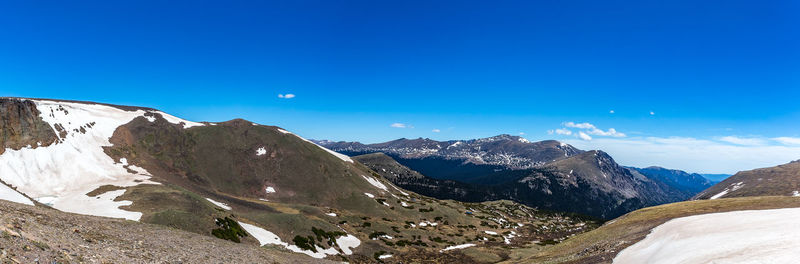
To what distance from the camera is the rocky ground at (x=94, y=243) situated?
1688cm

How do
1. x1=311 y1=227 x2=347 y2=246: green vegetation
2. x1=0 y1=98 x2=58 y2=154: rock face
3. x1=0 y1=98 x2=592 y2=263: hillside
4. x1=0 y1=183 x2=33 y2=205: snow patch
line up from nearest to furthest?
x1=0 y1=183 x2=33 y2=205: snow patch < x1=0 y1=98 x2=592 y2=263: hillside < x1=311 y1=227 x2=347 y2=246: green vegetation < x1=0 y1=98 x2=58 y2=154: rock face

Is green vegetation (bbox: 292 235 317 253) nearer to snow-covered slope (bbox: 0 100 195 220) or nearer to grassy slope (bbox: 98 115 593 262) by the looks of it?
grassy slope (bbox: 98 115 593 262)

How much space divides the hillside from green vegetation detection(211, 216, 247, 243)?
0.20 m

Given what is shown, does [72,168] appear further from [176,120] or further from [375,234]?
[375,234]

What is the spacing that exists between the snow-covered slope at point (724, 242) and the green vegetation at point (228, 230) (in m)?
48.1

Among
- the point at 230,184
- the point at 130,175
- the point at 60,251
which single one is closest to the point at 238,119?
the point at 230,184

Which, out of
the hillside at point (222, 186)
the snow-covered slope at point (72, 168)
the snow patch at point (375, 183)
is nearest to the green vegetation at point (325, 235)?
the hillside at point (222, 186)

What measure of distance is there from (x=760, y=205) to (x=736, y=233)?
34071 mm

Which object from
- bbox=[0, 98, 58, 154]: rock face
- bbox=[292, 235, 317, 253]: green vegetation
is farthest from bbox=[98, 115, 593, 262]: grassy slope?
bbox=[0, 98, 58, 154]: rock face

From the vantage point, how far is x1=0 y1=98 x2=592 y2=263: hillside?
57906 mm

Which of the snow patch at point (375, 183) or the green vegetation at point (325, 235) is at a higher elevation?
the snow patch at point (375, 183)

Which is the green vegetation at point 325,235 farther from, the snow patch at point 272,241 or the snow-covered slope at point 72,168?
the snow-covered slope at point 72,168

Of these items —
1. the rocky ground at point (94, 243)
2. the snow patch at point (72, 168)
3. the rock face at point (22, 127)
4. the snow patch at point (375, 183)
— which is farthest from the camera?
the snow patch at point (375, 183)

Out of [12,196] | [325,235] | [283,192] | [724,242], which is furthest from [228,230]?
[283,192]
